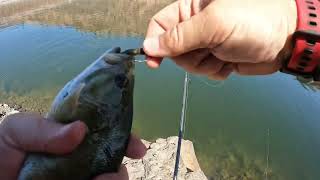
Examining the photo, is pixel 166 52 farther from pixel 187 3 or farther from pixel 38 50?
pixel 38 50

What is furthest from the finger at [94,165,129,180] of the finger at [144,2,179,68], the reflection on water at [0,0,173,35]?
the reflection on water at [0,0,173,35]

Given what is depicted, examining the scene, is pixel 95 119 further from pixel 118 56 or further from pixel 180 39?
pixel 180 39

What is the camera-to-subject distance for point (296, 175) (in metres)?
Answer: 8.77

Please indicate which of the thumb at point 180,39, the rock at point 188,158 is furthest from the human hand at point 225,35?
the rock at point 188,158

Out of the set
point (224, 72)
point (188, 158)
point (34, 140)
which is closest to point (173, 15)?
point (224, 72)

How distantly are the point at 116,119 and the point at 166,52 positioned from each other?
57 centimetres

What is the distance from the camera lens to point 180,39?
2504 mm

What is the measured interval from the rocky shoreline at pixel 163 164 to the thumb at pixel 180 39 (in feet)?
13.5

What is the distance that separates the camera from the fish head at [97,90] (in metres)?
2.26

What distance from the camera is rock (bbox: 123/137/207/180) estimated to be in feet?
21.3

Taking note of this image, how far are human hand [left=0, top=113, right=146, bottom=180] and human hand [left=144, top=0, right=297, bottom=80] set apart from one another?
0.73 metres

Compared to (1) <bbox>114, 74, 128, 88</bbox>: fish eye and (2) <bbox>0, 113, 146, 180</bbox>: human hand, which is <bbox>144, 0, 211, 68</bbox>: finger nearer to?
(1) <bbox>114, 74, 128, 88</bbox>: fish eye

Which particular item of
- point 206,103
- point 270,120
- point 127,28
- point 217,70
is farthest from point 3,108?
point 127,28

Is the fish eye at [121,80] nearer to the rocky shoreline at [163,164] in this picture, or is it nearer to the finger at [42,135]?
the finger at [42,135]
